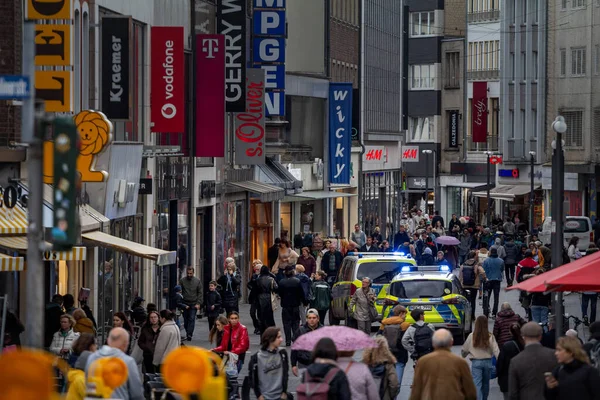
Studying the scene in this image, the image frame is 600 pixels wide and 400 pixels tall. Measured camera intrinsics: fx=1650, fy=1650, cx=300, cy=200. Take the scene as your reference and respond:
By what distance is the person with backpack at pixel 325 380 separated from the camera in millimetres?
13828

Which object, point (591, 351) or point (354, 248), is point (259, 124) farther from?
point (591, 351)

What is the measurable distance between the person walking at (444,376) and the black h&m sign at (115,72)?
14.9 metres

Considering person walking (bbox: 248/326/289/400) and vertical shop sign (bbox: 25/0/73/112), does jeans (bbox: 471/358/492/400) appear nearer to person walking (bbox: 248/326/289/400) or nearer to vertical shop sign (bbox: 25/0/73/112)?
person walking (bbox: 248/326/289/400)

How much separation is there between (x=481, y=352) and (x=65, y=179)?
9.47 meters

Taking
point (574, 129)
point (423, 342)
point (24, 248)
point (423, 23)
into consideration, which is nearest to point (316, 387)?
point (423, 342)

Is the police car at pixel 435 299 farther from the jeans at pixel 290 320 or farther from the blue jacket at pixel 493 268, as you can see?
the blue jacket at pixel 493 268

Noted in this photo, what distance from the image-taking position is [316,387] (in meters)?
13.9

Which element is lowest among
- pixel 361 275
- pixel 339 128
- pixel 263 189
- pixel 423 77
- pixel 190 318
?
pixel 190 318

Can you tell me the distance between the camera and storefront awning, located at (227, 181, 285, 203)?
43.1m

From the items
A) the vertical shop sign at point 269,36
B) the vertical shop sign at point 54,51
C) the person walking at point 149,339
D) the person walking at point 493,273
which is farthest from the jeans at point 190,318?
the vertical shop sign at point 269,36

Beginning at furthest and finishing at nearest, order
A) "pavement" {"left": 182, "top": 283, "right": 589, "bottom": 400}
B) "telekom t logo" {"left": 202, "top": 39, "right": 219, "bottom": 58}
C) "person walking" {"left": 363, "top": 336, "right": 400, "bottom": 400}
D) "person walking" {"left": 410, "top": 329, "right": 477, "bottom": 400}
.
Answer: "telekom t logo" {"left": 202, "top": 39, "right": 219, "bottom": 58} → "pavement" {"left": 182, "top": 283, "right": 589, "bottom": 400} → "person walking" {"left": 363, "top": 336, "right": 400, "bottom": 400} → "person walking" {"left": 410, "top": 329, "right": 477, "bottom": 400}

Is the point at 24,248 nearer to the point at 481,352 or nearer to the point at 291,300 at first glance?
the point at 481,352

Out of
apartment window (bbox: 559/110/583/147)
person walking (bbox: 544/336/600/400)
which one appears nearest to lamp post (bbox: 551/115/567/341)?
person walking (bbox: 544/336/600/400)

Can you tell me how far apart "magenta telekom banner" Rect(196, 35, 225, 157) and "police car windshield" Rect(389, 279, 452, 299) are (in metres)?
9.82
